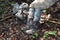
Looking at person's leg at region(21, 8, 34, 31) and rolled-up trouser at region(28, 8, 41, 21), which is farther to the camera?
person's leg at region(21, 8, 34, 31)

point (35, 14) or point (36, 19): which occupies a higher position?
point (35, 14)

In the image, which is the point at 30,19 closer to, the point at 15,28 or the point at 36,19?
the point at 36,19

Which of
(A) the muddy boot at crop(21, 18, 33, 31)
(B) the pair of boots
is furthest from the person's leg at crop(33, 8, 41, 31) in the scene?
(A) the muddy boot at crop(21, 18, 33, 31)

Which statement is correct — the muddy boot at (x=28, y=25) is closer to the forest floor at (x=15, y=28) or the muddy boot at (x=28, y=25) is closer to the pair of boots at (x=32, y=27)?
the pair of boots at (x=32, y=27)

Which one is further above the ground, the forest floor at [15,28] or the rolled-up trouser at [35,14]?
the rolled-up trouser at [35,14]

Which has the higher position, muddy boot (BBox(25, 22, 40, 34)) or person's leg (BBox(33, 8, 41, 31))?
person's leg (BBox(33, 8, 41, 31))

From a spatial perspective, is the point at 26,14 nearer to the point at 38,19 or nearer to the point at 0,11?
the point at 38,19

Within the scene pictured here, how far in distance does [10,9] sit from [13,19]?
1.57 ft

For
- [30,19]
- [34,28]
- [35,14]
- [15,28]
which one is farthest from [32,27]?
[15,28]

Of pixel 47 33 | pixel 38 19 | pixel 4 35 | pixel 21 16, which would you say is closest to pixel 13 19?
pixel 21 16

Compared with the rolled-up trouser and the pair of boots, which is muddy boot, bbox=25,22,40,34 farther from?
the rolled-up trouser

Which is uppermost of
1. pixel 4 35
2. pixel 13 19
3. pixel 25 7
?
pixel 25 7

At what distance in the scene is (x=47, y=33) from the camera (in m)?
3.17

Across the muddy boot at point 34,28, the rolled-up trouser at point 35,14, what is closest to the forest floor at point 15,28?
Answer: the muddy boot at point 34,28
